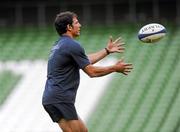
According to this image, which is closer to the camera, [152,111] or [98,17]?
[152,111]

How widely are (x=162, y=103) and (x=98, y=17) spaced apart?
4.09 meters

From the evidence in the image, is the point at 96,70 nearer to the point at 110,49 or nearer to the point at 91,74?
the point at 91,74

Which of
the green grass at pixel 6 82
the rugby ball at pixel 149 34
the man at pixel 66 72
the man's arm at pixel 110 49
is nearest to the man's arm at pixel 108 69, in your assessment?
the man at pixel 66 72

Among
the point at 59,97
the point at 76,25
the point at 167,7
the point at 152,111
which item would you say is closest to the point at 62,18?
the point at 76,25

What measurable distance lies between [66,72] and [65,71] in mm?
16

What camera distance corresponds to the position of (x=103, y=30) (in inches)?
709

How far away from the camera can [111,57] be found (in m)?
16.5

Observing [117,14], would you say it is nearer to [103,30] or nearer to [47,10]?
[103,30]

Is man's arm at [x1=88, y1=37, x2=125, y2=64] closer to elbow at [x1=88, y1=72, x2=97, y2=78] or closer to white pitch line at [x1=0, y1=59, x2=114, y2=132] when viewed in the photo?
elbow at [x1=88, y1=72, x2=97, y2=78]

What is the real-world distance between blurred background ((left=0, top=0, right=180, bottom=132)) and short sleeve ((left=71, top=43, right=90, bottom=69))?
604 cm

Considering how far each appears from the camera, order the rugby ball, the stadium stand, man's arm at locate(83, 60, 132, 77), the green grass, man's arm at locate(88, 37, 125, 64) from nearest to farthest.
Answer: man's arm at locate(83, 60, 132, 77) < man's arm at locate(88, 37, 125, 64) < the rugby ball < the stadium stand < the green grass

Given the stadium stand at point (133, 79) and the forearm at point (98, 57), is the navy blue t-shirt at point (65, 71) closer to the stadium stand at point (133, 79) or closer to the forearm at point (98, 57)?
the forearm at point (98, 57)

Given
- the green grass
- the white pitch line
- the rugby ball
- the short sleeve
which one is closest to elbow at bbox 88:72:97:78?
the short sleeve

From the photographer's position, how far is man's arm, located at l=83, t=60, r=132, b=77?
324 inches
